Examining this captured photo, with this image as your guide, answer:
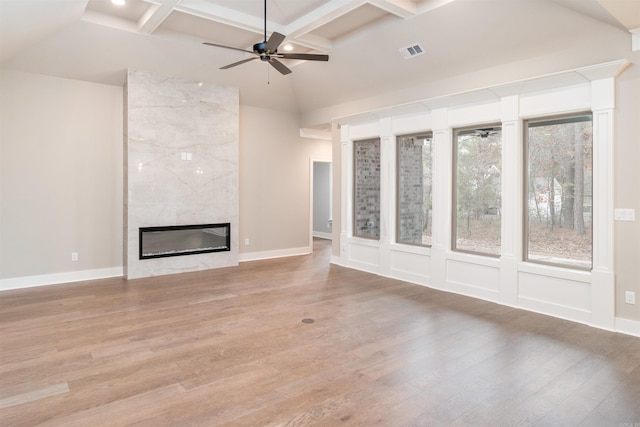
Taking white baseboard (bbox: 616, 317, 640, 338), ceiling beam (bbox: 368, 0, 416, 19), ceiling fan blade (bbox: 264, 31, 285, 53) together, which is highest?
ceiling beam (bbox: 368, 0, 416, 19)

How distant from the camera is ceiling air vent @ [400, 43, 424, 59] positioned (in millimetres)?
5078

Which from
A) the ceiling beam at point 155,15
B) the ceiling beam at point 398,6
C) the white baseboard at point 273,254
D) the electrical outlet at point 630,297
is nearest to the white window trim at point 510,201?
the electrical outlet at point 630,297

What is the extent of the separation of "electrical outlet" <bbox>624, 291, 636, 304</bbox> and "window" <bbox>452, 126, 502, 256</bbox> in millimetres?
1428

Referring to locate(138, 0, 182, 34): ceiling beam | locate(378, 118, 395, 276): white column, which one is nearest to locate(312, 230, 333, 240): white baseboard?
locate(378, 118, 395, 276): white column

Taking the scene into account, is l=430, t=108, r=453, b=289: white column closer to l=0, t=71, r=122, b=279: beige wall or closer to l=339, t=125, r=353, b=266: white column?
l=339, t=125, r=353, b=266: white column

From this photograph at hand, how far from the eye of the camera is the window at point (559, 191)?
13.9ft

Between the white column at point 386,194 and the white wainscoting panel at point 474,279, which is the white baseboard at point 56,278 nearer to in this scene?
the white column at point 386,194

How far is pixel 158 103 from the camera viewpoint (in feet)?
20.2

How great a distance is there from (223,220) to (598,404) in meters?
5.78

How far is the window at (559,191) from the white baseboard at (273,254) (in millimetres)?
4836

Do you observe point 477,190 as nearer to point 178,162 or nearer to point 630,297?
point 630,297

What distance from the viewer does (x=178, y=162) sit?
→ 643 centimetres

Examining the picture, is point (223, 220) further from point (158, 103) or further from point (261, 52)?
point (261, 52)

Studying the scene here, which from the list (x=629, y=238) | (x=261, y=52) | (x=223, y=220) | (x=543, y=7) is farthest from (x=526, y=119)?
(x=223, y=220)
